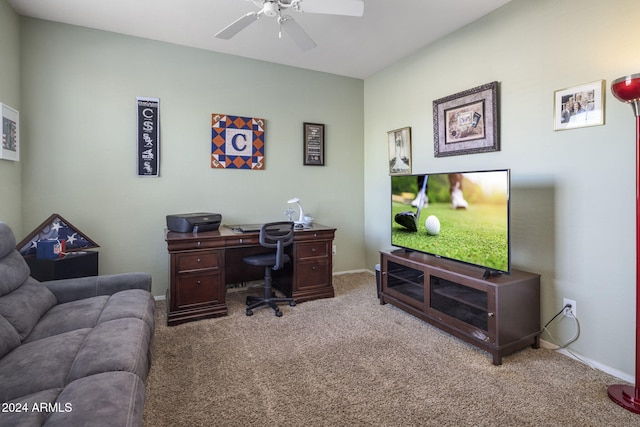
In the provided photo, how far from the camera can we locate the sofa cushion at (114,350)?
133 centimetres

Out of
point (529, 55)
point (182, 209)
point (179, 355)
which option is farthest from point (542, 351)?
point (182, 209)

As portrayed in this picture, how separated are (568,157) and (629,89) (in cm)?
69

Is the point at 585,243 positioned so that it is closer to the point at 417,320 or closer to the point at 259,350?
the point at 417,320

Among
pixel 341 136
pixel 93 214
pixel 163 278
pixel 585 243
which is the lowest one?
pixel 163 278

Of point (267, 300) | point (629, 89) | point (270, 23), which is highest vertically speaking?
point (270, 23)

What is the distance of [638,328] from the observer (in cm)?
175

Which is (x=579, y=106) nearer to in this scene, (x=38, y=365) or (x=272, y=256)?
(x=272, y=256)

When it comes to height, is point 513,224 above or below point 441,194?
below

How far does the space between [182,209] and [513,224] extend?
312 centimetres

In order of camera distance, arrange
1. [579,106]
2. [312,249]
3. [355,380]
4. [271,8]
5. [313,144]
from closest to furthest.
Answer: [355,380]
[271,8]
[579,106]
[312,249]
[313,144]

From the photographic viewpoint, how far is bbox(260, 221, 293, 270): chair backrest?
2965mm

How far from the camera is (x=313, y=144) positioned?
4133mm

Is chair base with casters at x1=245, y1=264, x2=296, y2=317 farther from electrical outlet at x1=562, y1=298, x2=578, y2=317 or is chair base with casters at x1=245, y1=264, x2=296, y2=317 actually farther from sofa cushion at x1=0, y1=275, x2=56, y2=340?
electrical outlet at x1=562, y1=298, x2=578, y2=317

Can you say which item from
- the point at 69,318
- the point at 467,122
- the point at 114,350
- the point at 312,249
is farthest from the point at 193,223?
the point at 467,122
